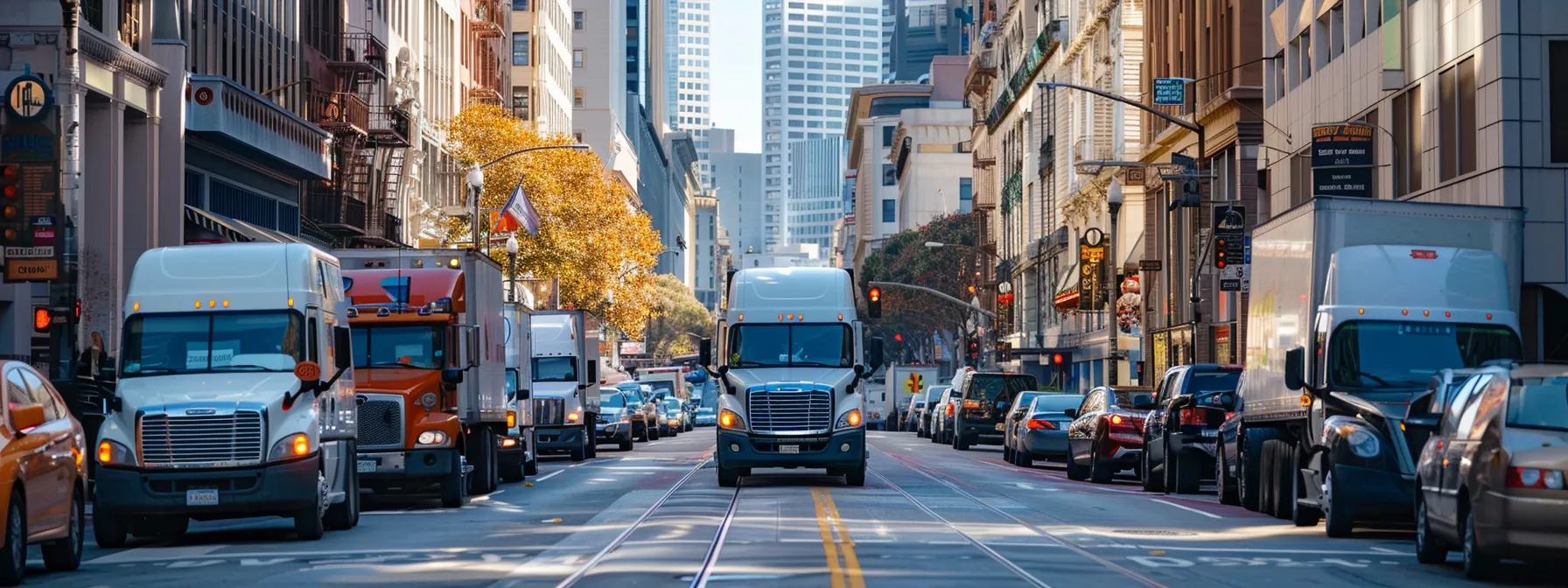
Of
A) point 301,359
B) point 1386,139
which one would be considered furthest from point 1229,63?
point 301,359

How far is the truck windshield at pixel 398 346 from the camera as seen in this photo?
2600 centimetres

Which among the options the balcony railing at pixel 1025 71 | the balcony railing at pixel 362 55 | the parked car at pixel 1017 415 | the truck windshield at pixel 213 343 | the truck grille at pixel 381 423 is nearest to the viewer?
the truck windshield at pixel 213 343

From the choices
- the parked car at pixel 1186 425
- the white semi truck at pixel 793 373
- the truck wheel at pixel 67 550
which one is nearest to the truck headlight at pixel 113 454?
the truck wheel at pixel 67 550

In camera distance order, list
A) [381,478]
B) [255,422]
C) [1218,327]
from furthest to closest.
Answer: [1218,327]
[381,478]
[255,422]

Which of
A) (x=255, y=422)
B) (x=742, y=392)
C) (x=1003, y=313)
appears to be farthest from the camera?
(x=1003, y=313)

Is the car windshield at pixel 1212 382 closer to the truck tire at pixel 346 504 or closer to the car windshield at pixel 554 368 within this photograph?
the truck tire at pixel 346 504

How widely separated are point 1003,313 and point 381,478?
79206 mm

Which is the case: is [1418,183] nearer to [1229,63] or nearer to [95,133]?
[1229,63]

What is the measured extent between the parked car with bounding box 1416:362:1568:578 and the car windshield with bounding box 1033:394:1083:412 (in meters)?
24.6

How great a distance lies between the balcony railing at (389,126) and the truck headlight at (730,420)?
33.2 m

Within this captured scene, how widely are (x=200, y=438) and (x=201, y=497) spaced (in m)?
0.54

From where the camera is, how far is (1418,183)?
3806cm

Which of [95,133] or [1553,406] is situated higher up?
[95,133]

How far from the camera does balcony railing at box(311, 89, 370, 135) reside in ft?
191
